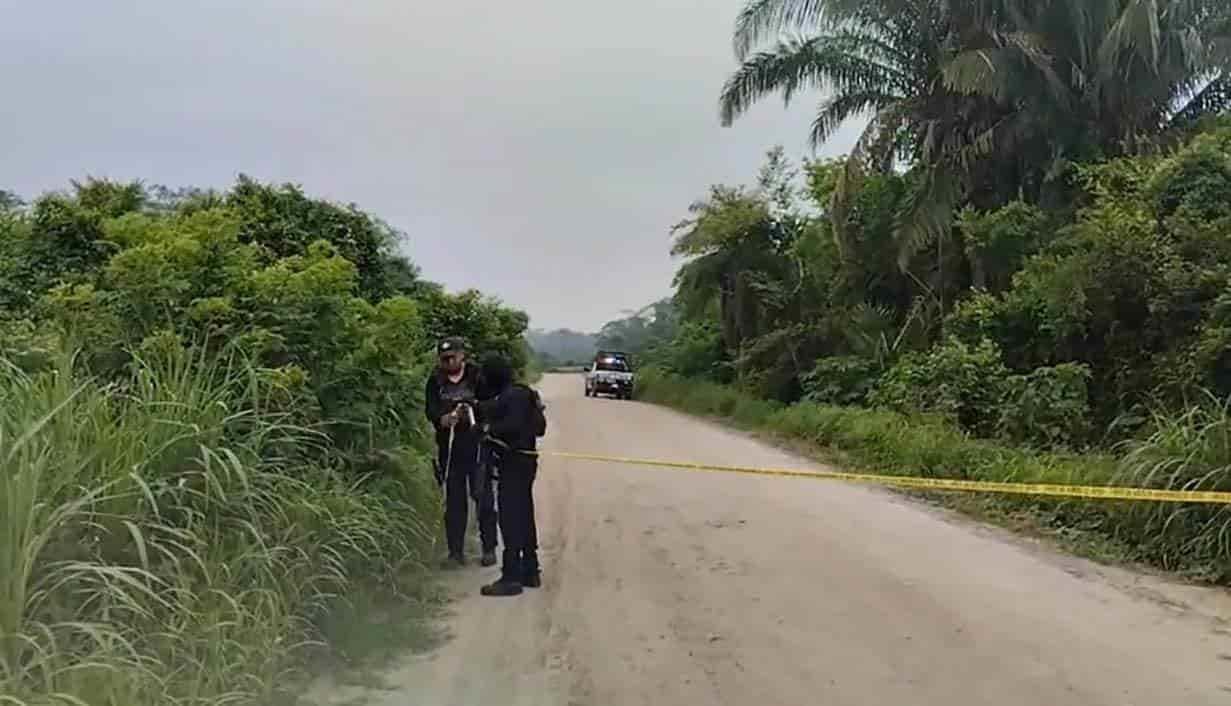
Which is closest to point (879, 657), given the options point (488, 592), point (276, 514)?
point (488, 592)

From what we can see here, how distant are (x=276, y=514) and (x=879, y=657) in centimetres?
317

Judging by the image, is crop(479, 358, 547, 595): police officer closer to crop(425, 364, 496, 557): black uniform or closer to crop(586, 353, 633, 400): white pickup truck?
crop(425, 364, 496, 557): black uniform

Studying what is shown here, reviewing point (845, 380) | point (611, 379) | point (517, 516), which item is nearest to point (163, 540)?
point (517, 516)

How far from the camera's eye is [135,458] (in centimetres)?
490

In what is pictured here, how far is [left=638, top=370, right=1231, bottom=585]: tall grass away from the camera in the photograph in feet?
26.9

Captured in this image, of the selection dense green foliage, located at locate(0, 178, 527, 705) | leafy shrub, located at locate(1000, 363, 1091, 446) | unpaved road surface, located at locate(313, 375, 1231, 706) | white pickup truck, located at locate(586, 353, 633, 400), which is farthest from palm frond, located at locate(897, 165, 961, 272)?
white pickup truck, located at locate(586, 353, 633, 400)

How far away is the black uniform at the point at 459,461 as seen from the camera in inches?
315

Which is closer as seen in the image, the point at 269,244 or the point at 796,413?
the point at 269,244

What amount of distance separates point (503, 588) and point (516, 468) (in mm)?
821

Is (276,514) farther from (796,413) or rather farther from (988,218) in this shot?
(796,413)

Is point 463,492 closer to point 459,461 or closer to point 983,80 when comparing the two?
point 459,461

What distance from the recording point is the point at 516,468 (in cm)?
763

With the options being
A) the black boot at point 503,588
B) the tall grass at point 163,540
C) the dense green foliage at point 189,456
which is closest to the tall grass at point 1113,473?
the black boot at point 503,588

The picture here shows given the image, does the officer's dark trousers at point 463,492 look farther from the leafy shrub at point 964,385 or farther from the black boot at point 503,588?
the leafy shrub at point 964,385
